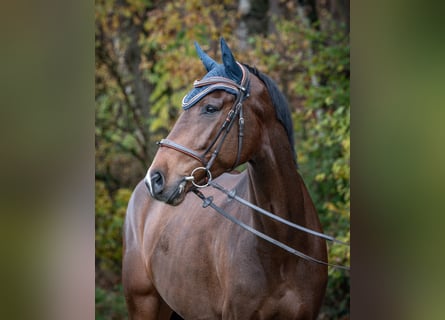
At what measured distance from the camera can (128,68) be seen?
18.4 feet

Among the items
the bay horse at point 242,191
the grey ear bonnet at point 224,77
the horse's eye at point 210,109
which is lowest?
the bay horse at point 242,191

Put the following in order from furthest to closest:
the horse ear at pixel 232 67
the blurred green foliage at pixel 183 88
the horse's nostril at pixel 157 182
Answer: the blurred green foliage at pixel 183 88 < the horse ear at pixel 232 67 < the horse's nostril at pixel 157 182

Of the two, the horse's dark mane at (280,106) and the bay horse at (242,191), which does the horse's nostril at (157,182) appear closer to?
the bay horse at (242,191)

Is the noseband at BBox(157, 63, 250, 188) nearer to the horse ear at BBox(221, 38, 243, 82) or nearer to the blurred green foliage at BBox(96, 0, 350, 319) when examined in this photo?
the horse ear at BBox(221, 38, 243, 82)

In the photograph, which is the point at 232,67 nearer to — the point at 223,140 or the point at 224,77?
the point at 224,77

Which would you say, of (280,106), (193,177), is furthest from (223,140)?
(280,106)

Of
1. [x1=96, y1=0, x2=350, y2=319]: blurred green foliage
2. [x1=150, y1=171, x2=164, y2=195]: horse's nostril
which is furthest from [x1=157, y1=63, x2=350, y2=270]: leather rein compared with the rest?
[x1=96, y1=0, x2=350, y2=319]: blurred green foliage

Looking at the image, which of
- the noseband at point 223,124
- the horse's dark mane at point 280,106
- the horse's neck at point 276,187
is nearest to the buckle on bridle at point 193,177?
the noseband at point 223,124

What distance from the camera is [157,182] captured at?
243 centimetres

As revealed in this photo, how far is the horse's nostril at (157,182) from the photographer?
242 centimetres

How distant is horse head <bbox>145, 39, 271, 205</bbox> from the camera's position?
2449 mm

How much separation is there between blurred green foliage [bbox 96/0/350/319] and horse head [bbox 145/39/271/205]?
2.24m
